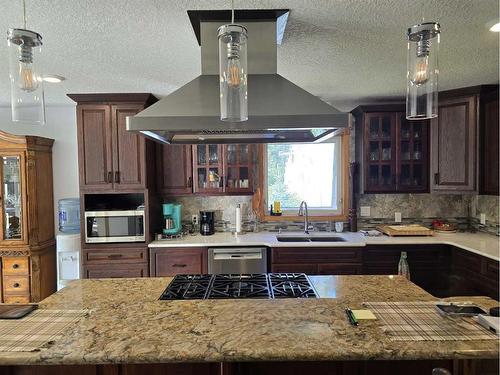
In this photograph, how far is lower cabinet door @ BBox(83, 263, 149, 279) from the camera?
10.5 feet

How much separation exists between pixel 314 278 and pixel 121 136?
2.36 meters

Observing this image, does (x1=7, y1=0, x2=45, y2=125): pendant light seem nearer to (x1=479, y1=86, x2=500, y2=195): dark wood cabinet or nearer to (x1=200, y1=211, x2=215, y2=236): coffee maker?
(x1=200, y1=211, x2=215, y2=236): coffee maker

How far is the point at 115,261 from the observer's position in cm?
322

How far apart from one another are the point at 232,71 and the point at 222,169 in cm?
231

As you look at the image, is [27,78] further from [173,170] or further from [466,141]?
[466,141]

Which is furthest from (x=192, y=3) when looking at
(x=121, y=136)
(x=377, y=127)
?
(x=377, y=127)

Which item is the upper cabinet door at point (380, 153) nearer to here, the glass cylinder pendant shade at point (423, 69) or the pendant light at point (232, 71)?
the glass cylinder pendant shade at point (423, 69)

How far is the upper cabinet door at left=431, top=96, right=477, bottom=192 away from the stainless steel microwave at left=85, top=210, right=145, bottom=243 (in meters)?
3.17

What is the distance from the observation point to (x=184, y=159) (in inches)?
140

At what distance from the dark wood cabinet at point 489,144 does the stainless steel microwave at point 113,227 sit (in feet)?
11.2

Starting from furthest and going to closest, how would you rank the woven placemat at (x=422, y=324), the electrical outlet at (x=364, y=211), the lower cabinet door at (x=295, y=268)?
the electrical outlet at (x=364, y=211), the lower cabinet door at (x=295, y=268), the woven placemat at (x=422, y=324)

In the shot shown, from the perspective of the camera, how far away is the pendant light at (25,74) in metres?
1.27

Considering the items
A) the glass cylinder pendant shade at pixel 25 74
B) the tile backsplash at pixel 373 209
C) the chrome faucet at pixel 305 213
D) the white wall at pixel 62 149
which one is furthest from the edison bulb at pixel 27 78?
the chrome faucet at pixel 305 213

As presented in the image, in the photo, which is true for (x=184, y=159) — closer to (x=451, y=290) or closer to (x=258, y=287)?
(x=258, y=287)
